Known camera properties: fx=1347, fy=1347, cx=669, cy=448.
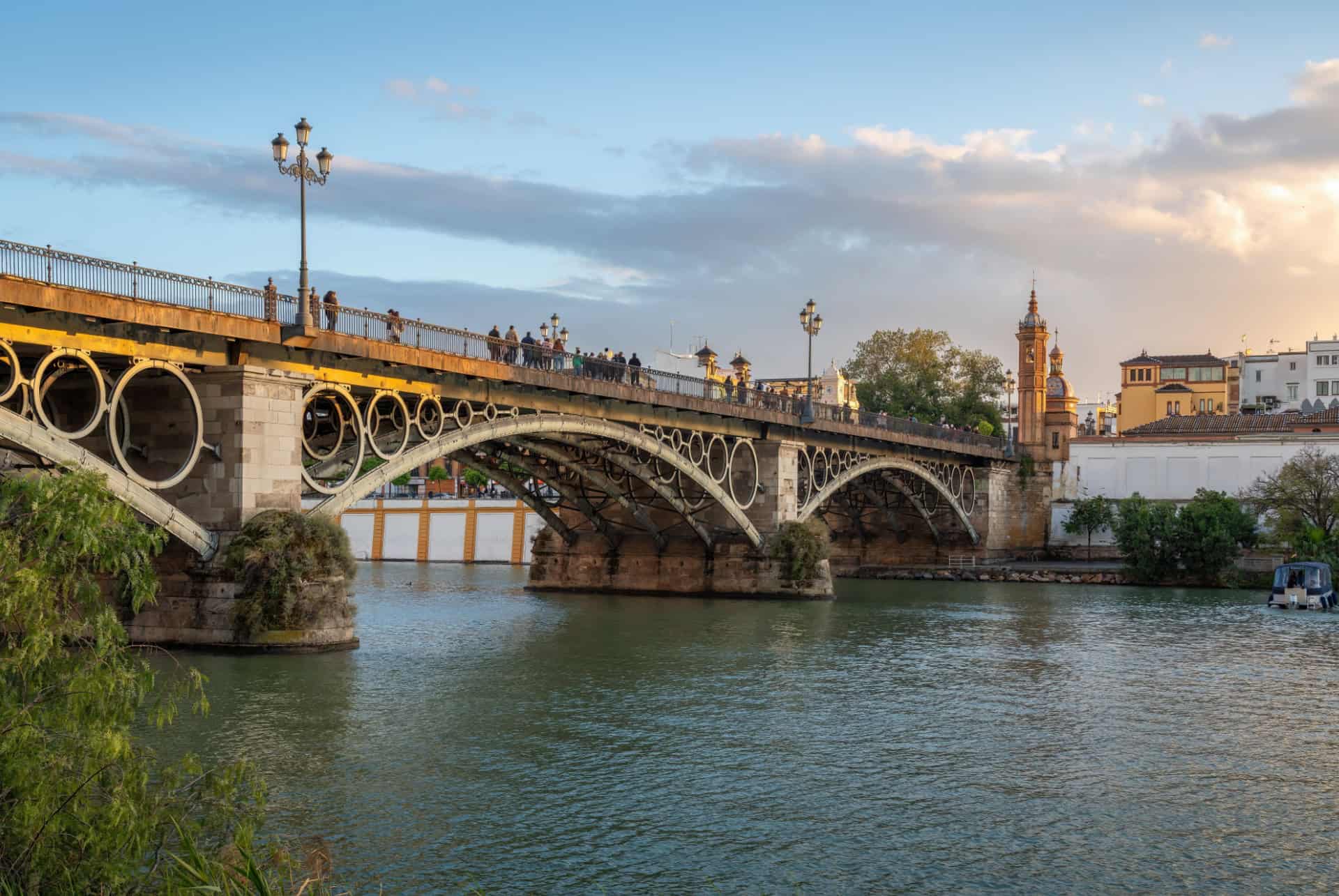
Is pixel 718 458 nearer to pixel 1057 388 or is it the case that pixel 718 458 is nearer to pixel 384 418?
pixel 384 418

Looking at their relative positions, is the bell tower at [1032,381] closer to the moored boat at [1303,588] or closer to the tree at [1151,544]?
the tree at [1151,544]

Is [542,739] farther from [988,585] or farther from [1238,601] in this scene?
[988,585]

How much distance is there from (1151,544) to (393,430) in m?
35.9

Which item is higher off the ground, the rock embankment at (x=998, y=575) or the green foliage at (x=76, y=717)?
the green foliage at (x=76, y=717)

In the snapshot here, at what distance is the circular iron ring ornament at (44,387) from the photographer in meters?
21.1

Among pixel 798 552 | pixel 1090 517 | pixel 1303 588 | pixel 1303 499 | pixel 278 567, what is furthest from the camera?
pixel 1090 517

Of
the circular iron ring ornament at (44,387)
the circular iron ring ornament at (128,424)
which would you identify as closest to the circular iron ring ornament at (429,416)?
the circular iron ring ornament at (128,424)

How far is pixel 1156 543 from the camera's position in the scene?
5659 centimetres

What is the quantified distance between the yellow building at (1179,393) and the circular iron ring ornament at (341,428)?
8986 cm

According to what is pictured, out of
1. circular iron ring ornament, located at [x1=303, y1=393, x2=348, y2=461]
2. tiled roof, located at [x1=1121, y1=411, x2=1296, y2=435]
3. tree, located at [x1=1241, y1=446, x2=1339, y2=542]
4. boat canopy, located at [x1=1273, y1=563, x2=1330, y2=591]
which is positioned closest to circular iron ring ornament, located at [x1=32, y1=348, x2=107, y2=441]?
circular iron ring ornament, located at [x1=303, y1=393, x2=348, y2=461]

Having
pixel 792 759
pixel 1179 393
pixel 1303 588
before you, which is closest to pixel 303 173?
pixel 792 759

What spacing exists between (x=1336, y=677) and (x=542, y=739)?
650 inches

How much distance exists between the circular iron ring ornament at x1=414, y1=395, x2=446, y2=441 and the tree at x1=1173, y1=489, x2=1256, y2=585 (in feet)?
119

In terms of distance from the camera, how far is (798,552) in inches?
1781
